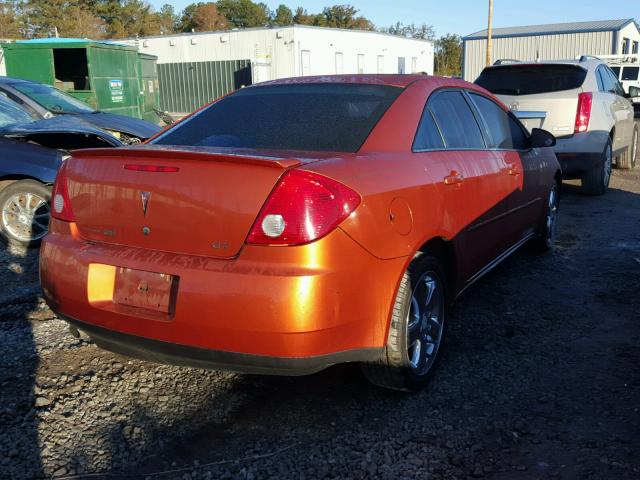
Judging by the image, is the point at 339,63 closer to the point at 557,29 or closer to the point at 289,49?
the point at 289,49

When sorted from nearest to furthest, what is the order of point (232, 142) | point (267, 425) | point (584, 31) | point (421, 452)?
point (421, 452)
point (267, 425)
point (232, 142)
point (584, 31)

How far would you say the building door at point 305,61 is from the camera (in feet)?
104

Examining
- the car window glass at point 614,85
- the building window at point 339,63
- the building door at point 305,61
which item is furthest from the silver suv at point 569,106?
the building window at point 339,63

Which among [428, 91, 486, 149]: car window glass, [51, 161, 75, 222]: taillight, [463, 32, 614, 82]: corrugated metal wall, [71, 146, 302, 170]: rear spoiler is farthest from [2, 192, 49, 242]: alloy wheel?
[463, 32, 614, 82]: corrugated metal wall

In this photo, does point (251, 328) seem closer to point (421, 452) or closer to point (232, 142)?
point (421, 452)

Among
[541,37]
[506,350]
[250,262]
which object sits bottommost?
[506,350]

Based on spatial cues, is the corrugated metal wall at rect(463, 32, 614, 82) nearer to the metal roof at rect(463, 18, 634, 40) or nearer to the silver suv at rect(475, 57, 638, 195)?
the metal roof at rect(463, 18, 634, 40)

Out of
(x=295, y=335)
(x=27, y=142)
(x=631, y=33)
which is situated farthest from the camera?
(x=631, y=33)

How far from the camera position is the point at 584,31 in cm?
4519

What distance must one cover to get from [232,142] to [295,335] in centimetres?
122

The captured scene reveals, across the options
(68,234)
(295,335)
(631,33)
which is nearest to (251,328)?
(295,335)

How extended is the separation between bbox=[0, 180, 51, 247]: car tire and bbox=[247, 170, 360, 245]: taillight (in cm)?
407

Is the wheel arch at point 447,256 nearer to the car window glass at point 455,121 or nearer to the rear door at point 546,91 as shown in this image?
the car window glass at point 455,121

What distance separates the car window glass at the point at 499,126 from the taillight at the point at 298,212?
2.11m
